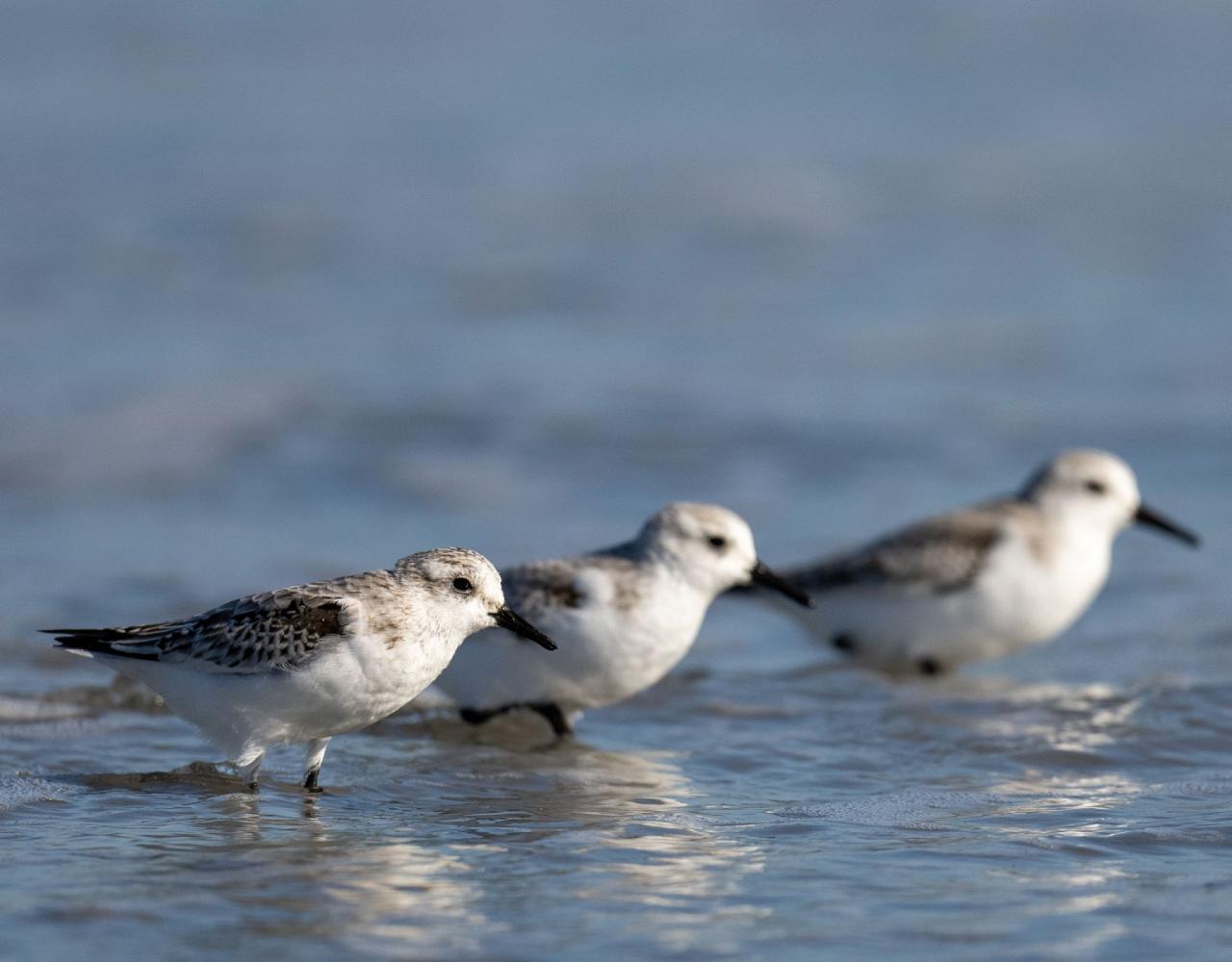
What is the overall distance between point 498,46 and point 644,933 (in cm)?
2160

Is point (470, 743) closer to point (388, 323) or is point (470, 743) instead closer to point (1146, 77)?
point (388, 323)

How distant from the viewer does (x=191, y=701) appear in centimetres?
Result: 628

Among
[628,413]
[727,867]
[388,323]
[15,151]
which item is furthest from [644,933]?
[15,151]

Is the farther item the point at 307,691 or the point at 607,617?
the point at 607,617

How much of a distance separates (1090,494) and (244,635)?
18.2 ft

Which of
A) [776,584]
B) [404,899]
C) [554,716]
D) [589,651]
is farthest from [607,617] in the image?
[404,899]

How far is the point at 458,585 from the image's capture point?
20.9ft

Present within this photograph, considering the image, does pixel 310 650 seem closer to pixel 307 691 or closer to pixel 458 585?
pixel 307 691

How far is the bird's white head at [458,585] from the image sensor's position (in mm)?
6289

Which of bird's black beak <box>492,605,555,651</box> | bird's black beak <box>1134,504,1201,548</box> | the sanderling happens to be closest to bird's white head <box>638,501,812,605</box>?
the sanderling

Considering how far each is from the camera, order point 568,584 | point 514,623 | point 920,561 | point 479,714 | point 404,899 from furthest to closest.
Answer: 1. point 920,561
2. point 479,714
3. point 568,584
4. point 514,623
5. point 404,899

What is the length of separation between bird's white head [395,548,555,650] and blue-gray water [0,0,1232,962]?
67 cm

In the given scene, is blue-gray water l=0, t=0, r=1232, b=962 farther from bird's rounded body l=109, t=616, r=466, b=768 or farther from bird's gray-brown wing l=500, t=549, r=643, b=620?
bird's gray-brown wing l=500, t=549, r=643, b=620

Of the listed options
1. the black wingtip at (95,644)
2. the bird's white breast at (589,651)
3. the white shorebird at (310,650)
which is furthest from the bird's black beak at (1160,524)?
the black wingtip at (95,644)
